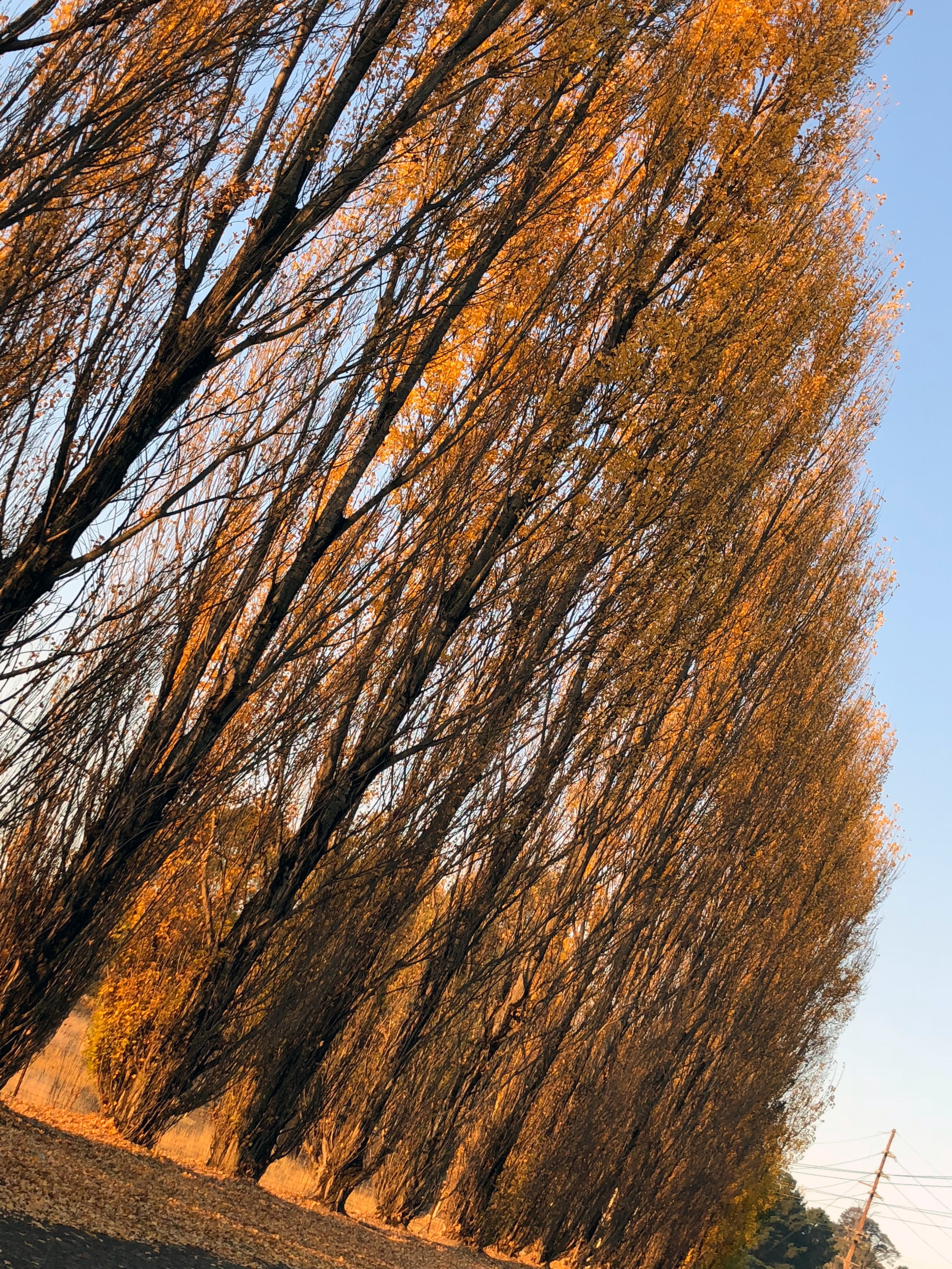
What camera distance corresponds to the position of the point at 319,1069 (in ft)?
29.4

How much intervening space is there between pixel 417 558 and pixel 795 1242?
199 ft

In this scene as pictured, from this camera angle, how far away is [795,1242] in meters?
57.9

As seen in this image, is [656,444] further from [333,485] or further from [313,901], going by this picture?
[313,901]

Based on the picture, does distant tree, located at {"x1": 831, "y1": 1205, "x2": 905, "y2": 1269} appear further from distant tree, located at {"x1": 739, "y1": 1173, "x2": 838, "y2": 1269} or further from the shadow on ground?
the shadow on ground

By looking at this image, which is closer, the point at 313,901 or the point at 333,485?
the point at 333,485

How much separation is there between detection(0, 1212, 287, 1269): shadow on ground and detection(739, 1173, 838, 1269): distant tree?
51.1m

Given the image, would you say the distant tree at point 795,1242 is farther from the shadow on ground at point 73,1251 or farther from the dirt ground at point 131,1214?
the shadow on ground at point 73,1251

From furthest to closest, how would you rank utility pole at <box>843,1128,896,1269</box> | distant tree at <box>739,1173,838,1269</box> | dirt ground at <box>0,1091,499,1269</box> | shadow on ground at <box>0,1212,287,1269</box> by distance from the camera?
distant tree at <box>739,1173,838,1269</box>, utility pole at <box>843,1128,896,1269</box>, dirt ground at <box>0,1091,499,1269</box>, shadow on ground at <box>0,1212,287,1269</box>

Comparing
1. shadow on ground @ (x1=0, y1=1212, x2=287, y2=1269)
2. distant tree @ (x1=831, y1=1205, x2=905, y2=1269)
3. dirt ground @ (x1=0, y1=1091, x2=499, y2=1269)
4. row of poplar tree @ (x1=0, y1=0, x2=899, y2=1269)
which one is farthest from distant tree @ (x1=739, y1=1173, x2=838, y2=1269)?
shadow on ground @ (x1=0, y1=1212, x2=287, y2=1269)

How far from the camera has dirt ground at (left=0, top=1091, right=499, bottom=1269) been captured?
16.0 ft

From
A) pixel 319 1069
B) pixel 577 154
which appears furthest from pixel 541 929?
pixel 577 154

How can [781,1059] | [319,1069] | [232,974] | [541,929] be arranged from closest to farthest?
[232,974] → [319,1069] → [541,929] → [781,1059]

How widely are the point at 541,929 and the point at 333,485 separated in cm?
603

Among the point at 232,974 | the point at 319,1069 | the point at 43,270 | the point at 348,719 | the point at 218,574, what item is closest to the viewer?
the point at 43,270
